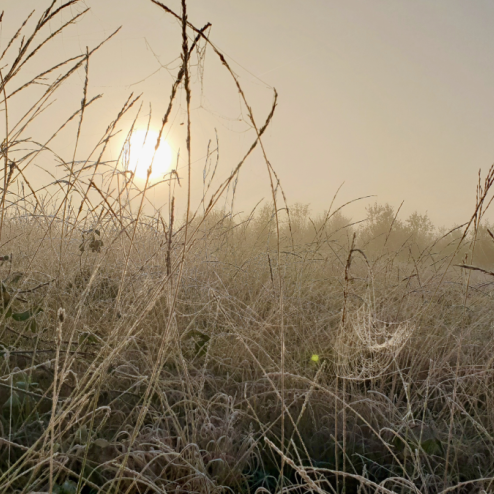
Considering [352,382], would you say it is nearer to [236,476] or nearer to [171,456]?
[236,476]

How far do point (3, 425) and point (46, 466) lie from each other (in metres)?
0.25

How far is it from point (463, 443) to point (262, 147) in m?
1.06

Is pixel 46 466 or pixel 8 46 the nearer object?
pixel 46 466

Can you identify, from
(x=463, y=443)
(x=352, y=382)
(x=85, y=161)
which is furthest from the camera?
(x=352, y=382)

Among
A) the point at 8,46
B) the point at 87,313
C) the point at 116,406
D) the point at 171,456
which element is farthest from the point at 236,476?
the point at 8,46

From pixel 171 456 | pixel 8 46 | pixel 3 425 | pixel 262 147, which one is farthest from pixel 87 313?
pixel 262 147

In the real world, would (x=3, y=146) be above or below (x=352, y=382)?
above

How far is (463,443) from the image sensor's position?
A: 1.21 m

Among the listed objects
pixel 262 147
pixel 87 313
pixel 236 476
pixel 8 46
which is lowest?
pixel 236 476

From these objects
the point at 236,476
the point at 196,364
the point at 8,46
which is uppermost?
the point at 8,46

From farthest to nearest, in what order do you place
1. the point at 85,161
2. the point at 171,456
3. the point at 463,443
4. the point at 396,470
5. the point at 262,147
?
the point at 85,161 < the point at 463,443 < the point at 396,470 < the point at 171,456 < the point at 262,147

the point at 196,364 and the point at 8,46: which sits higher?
the point at 8,46

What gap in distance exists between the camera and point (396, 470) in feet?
3.63

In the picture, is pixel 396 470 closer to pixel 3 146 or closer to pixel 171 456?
pixel 171 456
